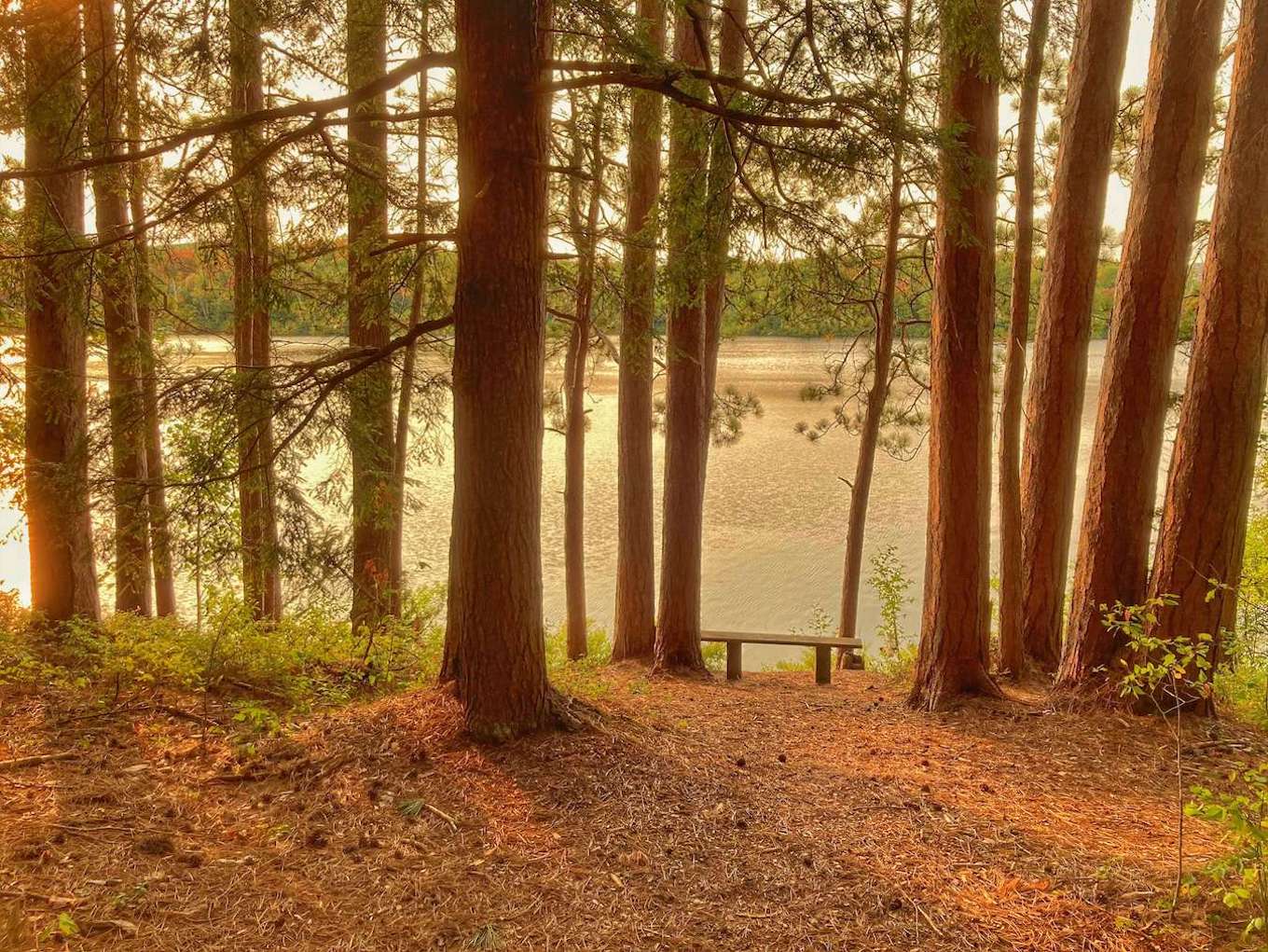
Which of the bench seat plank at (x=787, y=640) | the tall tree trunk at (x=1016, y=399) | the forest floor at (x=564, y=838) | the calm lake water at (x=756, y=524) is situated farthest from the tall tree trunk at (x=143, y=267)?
the tall tree trunk at (x=1016, y=399)

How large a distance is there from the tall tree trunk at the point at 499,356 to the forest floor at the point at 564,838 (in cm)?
45

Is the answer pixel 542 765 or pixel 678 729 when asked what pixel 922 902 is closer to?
pixel 542 765

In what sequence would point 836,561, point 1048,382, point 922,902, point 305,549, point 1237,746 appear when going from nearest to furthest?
1. point 922,902
2. point 1237,746
3. point 305,549
4. point 1048,382
5. point 836,561

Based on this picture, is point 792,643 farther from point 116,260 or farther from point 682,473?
point 116,260

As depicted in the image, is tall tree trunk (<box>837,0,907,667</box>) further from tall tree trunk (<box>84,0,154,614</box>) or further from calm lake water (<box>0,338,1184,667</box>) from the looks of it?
tall tree trunk (<box>84,0,154,614</box>)

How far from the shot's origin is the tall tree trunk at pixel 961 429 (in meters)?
5.18

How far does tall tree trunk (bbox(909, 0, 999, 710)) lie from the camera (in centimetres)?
518

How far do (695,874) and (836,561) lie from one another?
14.1m

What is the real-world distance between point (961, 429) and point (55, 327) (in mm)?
6533

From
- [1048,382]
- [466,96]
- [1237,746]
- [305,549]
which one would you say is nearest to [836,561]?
[1048,382]

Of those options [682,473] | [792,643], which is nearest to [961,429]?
[682,473]

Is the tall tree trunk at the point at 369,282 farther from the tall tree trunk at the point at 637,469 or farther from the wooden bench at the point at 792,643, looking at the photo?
the wooden bench at the point at 792,643

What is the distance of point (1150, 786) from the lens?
4160 mm

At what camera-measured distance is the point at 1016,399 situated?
21.9 feet
